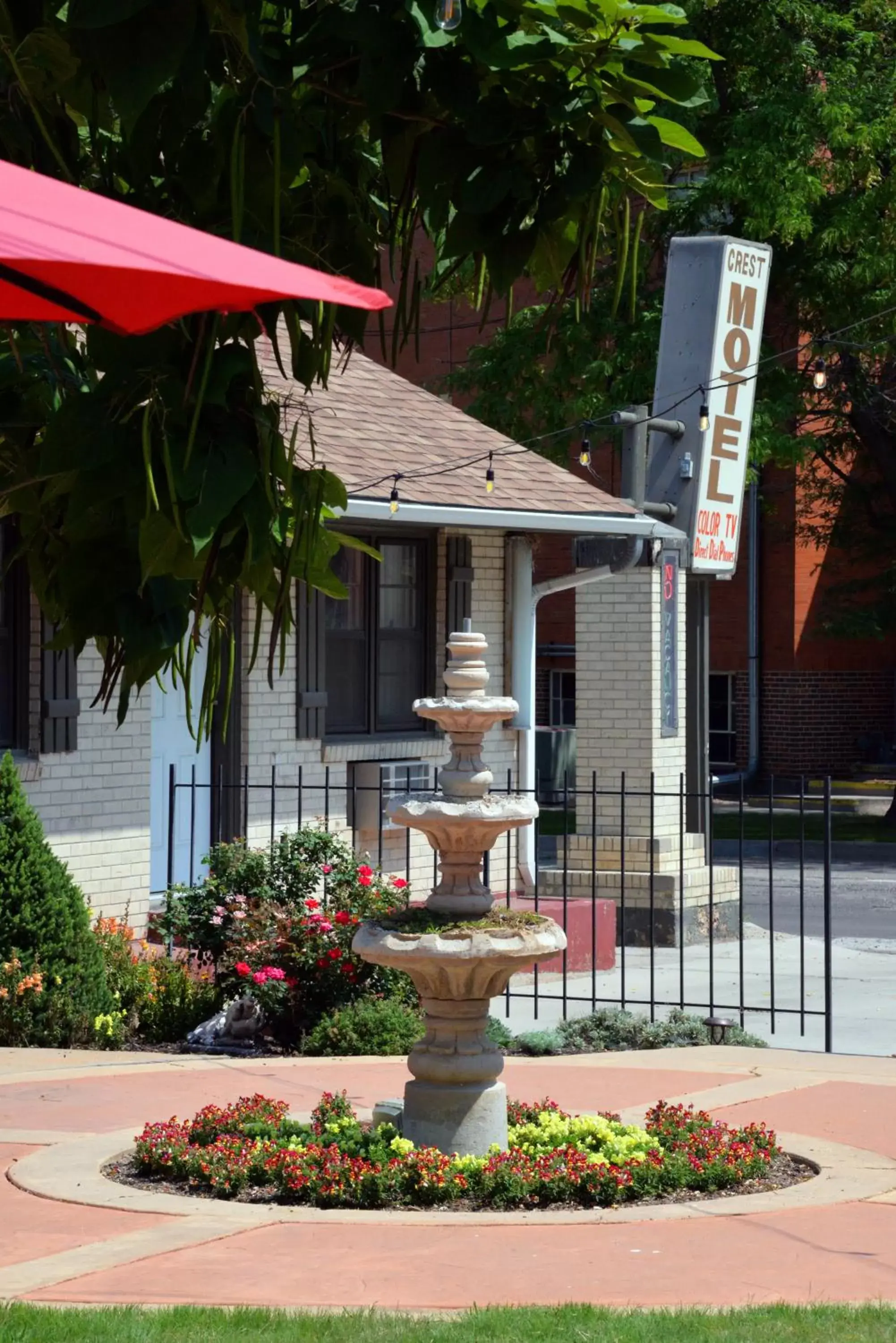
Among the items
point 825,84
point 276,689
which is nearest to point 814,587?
point 825,84

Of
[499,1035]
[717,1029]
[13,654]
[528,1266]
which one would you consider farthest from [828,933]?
[13,654]

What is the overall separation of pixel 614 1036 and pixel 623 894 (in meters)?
2.31

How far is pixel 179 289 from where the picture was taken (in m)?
2.70

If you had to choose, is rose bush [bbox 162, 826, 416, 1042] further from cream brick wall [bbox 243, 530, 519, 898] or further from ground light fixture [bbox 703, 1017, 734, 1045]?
ground light fixture [bbox 703, 1017, 734, 1045]

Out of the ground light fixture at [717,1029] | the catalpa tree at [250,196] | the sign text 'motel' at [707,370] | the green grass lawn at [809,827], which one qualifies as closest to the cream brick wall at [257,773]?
the sign text 'motel' at [707,370]

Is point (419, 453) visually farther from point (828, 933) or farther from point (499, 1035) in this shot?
point (499, 1035)

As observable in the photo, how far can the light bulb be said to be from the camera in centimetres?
366

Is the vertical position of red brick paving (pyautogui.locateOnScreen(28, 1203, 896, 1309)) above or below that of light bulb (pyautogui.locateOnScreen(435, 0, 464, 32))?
below

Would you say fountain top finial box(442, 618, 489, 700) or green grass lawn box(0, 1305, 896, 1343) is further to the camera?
fountain top finial box(442, 618, 489, 700)

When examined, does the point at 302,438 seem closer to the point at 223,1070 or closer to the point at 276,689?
the point at 276,689

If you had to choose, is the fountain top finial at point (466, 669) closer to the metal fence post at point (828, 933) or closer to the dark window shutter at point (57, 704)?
the metal fence post at point (828, 933)

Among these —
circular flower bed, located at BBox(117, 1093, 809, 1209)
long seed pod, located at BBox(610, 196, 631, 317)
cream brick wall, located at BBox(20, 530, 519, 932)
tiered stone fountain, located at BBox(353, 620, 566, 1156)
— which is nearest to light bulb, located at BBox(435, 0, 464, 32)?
long seed pod, located at BBox(610, 196, 631, 317)

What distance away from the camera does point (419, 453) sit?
1529 cm

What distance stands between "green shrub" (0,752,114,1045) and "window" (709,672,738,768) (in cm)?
2498
